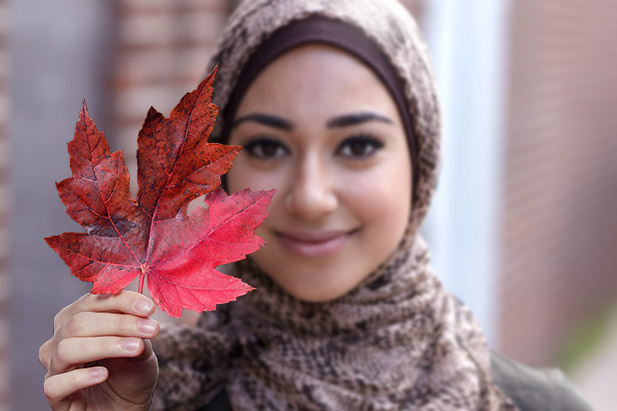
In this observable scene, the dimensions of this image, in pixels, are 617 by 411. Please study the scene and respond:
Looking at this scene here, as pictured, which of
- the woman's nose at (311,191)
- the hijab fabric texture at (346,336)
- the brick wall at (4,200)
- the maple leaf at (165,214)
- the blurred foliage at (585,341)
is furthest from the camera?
the blurred foliage at (585,341)

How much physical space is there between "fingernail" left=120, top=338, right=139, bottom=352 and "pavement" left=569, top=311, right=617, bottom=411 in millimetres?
4196

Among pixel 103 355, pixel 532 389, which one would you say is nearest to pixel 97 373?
pixel 103 355

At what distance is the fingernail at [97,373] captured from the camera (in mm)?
756

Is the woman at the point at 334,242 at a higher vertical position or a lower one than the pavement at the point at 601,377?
higher

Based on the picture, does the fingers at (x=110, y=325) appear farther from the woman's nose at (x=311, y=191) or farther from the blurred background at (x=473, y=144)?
the blurred background at (x=473, y=144)

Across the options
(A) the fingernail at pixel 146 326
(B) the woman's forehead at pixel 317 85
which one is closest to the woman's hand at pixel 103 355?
(A) the fingernail at pixel 146 326

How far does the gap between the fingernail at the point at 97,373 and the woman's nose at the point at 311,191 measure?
0.46 metres

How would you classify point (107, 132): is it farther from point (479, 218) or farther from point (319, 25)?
point (479, 218)

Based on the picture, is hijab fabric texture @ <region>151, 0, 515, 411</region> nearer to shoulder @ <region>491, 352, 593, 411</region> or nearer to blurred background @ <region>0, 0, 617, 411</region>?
shoulder @ <region>491, 352, 593, 411</region>

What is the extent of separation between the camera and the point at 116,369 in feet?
2.70

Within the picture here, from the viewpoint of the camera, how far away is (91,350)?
2.49 ft

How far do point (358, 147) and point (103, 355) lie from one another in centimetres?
62

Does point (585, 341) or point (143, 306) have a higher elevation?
point (143, 306)

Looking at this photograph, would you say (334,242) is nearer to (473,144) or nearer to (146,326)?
(146,326)
